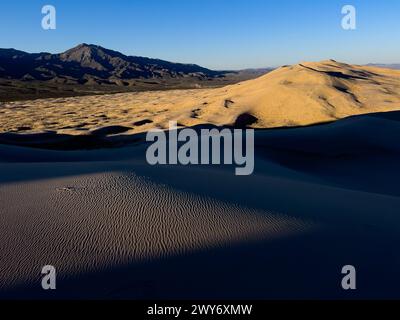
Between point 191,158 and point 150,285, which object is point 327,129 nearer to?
point 191,158

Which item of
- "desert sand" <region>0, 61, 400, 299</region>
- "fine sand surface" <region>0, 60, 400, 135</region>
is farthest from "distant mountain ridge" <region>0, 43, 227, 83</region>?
"desert sand" <region>0, 61, 400, 299</region>

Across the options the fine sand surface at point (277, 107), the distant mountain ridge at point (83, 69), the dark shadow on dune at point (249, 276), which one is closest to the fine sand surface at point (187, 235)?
the dark shadow on dune at point (249, 276)

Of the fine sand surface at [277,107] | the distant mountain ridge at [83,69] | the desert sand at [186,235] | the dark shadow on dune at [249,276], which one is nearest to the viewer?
the dark shadow on dune at [249,276]

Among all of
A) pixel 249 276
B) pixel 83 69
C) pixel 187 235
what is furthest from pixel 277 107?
pixel 83 69

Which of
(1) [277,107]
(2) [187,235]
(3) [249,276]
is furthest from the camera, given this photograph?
(1) [277,107]

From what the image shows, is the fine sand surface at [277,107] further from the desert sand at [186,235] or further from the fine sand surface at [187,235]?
the fine sand surface at [187,235]

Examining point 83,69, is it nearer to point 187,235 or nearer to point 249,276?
point 187,235

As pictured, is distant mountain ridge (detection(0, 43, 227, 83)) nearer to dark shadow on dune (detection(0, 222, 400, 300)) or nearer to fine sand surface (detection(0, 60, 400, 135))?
fine sand surface (detection(0, 60, 400, 135))
